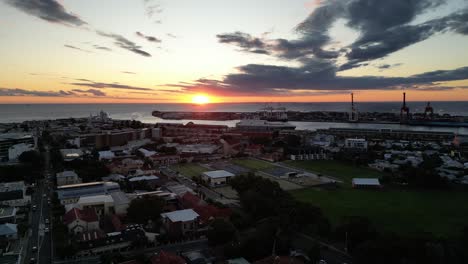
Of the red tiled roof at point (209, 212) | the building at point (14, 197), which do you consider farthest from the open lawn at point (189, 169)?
the building at point (14, 197)

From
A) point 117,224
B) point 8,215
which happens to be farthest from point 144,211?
point 8,215

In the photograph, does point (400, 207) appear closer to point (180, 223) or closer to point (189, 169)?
point (180, 223)

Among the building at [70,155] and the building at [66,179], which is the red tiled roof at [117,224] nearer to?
the building at [66,179]

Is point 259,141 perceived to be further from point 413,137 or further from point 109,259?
point 109,259

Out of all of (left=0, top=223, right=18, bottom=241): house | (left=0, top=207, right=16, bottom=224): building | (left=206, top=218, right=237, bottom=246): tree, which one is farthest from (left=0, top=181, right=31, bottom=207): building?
(left=206, top=218, right=237, bottom=246): tree

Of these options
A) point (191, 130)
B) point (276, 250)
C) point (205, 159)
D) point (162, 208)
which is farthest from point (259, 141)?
point (276, 250)
